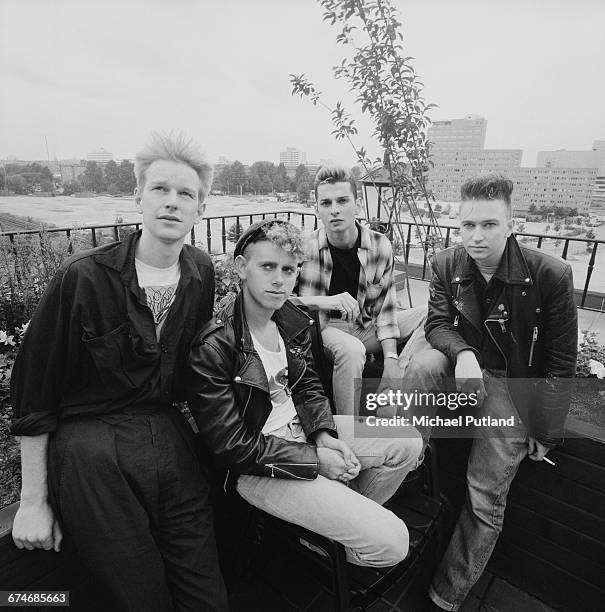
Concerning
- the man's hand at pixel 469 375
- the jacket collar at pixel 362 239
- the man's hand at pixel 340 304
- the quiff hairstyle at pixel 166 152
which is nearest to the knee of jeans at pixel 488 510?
the man's hand at pixel 469 375

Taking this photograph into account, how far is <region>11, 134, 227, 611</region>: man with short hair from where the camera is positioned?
1109 millimetres

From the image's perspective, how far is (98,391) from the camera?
120cm

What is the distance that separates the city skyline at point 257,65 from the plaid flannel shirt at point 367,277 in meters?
0.67

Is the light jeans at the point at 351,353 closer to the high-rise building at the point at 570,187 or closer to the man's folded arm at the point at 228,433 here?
the man's folded arm at the point at 228,433

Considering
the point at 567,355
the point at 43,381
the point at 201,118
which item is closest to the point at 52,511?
the point at 43,381

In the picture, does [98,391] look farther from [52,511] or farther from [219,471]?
[219,471]

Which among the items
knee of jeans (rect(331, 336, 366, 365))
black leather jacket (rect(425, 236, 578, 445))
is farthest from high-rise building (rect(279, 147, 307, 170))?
black leather jacket (rect(425, 236, 578, 445))

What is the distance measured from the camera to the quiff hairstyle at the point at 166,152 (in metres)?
1.28

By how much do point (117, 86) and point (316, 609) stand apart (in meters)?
4.60

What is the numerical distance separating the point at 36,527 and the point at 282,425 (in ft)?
2.67

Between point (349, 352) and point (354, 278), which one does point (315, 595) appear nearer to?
point (349, 352)

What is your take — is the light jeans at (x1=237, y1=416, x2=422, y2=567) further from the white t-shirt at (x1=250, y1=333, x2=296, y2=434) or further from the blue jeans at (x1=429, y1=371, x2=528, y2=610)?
the blue jeans at (x1=429, y1=371, x2=528, y2=610)

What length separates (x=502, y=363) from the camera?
171cm

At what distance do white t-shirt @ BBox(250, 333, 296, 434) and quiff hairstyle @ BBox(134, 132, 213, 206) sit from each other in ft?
2.19
